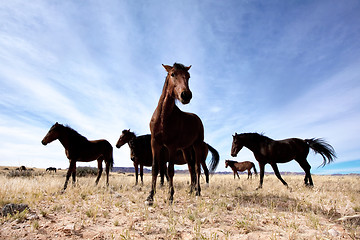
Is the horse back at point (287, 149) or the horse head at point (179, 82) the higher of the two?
the horse head at point (179, 82)

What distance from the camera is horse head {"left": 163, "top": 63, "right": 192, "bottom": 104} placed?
4.07 m

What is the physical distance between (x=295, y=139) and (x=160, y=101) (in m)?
9.11

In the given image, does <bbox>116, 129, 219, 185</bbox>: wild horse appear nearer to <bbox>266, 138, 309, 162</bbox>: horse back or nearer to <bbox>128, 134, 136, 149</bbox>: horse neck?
<bbox>128, 134, 136, 149</bbox>: horse neck

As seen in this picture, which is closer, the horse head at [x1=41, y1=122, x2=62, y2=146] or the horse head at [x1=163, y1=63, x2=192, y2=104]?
the horse head at [x1=163, y1=63, x2=192, y2=104]

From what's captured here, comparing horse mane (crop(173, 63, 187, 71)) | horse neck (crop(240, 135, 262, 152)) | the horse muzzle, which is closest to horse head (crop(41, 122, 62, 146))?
horse mane (crop(173, 63, 187, 71))

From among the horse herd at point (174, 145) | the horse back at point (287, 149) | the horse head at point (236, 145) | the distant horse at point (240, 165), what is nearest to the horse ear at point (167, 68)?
the horse herd at point (174, 145)

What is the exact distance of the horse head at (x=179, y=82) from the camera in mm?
4066

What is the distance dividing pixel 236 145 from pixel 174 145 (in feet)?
22.2

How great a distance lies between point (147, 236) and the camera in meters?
2.77

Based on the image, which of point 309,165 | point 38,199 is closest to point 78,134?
point 38,199

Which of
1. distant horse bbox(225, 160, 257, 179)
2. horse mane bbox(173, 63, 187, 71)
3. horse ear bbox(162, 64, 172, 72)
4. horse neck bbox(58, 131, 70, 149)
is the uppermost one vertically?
horse ear bbox(162, 64, 172, 72)

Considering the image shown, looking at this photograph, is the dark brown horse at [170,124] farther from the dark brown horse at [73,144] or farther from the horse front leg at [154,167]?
the dark brown horse at [73,144]

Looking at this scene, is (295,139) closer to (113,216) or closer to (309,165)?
(309,165)

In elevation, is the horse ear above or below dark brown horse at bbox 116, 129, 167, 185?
above
